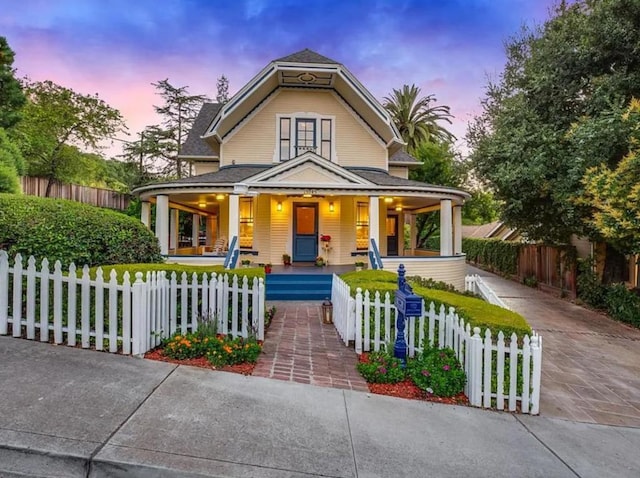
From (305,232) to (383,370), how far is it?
32.0ft

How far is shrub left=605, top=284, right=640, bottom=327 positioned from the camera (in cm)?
948

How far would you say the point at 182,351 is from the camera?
4.88 metres

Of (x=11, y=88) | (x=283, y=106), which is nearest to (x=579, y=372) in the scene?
(x=283, y=106)

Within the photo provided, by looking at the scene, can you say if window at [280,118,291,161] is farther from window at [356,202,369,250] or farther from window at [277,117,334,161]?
window at [356,202,369,250]

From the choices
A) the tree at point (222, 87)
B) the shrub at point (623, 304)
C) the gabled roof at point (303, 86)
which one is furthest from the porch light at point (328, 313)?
the tree at point (222, 87)

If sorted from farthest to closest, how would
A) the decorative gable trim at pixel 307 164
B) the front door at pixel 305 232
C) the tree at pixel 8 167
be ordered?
the front door at pixel 305 232
the decorative gable trim at pixel 307 164
the tree at pixel 8 167

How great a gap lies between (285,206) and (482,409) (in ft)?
34.9

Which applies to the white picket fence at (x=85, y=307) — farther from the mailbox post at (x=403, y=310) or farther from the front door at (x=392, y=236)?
the front door at (x=392, y=236)

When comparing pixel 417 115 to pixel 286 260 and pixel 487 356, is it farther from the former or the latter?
pixel 487 356

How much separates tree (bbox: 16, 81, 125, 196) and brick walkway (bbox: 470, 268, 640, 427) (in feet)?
72.8

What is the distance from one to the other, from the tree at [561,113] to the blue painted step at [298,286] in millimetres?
6266

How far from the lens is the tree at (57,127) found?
19422mm

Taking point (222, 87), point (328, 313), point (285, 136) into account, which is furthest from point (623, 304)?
point (222, 87)

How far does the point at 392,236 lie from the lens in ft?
60.6
